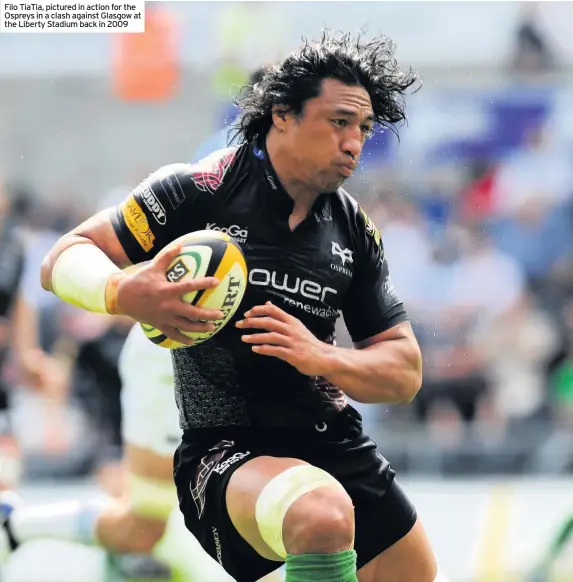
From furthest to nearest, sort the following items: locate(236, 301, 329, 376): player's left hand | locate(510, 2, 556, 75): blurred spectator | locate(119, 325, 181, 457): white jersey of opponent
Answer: locate(510, 2, 556, 75): blurred spectator, locate(119, 325, 181, 457): white jersey of opponent, locate(236, 301, 329, 376): player's left hand

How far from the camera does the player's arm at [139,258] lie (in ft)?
10.2

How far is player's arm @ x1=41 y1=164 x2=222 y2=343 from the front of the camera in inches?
122

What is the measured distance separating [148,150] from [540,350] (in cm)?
339

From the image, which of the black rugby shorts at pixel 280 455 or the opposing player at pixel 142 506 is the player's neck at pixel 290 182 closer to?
the black rugby shorts at pixel 280 455

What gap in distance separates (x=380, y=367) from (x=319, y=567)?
676 mm

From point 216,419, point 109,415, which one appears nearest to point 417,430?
point 109,415

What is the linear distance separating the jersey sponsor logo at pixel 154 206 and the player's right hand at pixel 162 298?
12.1 inches

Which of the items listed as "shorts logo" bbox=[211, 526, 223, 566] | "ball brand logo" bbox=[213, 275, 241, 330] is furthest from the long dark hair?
"shorts logo" bbox=[211, 526, 223, 566]

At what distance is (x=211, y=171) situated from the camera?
11.6 ft

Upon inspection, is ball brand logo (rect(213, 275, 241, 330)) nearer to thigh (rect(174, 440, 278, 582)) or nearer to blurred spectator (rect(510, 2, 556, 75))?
thigh (rect(174, 440, 278, 582))

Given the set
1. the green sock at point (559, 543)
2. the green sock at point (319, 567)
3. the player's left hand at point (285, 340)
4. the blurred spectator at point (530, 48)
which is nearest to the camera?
the green sock at point (319, 567)

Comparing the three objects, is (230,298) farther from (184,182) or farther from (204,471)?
(204,471)
